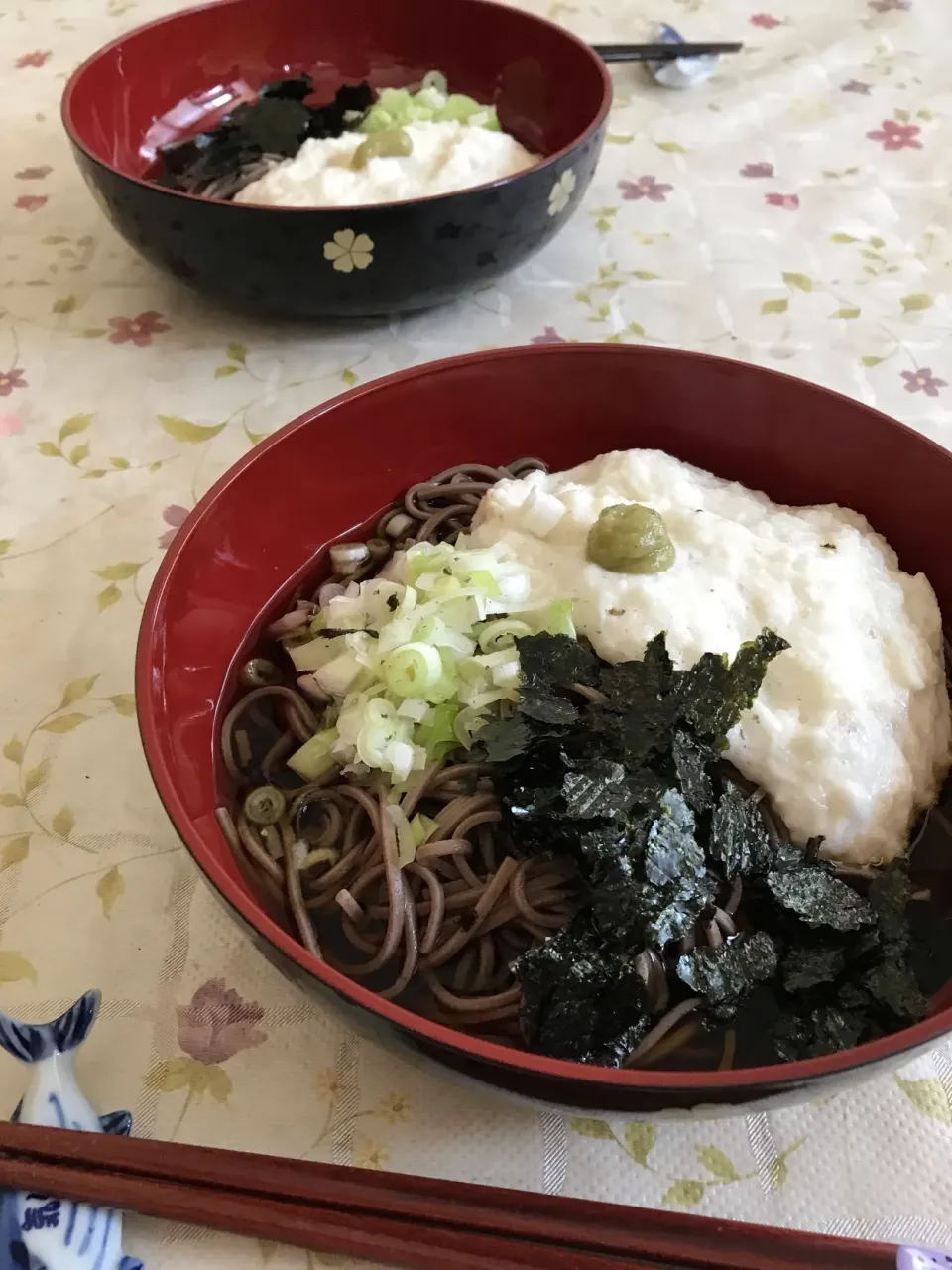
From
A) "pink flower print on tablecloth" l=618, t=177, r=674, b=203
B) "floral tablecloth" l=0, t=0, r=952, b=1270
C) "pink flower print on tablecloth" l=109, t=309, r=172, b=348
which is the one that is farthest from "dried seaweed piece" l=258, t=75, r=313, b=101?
"pink flower print on tablecloth" l=618, t=177, r=674, b=203

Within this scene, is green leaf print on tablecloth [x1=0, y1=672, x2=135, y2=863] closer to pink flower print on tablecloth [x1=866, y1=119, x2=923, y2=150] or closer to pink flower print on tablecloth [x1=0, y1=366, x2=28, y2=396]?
pink flower print on tablecloth [x1=0, y1=366, x2=28, y2=396]

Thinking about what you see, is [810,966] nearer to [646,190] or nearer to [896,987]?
[896,987]

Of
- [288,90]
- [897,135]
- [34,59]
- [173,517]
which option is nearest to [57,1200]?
[173,517]

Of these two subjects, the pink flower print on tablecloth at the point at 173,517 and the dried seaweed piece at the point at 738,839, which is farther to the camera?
the pink flower print on tablecloth at the point at 173,517

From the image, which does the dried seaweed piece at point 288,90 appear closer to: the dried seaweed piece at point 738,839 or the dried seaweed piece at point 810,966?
the dried seaweed piece at point 738,839

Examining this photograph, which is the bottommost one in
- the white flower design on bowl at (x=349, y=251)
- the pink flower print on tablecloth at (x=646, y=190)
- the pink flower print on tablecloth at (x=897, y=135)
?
the pink flower print on tablecloth at (x=646, y=190)

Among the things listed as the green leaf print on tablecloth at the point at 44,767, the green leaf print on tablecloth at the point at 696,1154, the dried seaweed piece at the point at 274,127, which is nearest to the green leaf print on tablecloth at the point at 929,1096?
the green leaf print on tablecloth at the point at 696,1154

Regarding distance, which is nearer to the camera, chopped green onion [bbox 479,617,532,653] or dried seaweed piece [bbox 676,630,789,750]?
dried seaweed piece [bbox 676,630,789,750]

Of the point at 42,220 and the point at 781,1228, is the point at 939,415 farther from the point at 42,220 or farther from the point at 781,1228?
the point at 42,220
